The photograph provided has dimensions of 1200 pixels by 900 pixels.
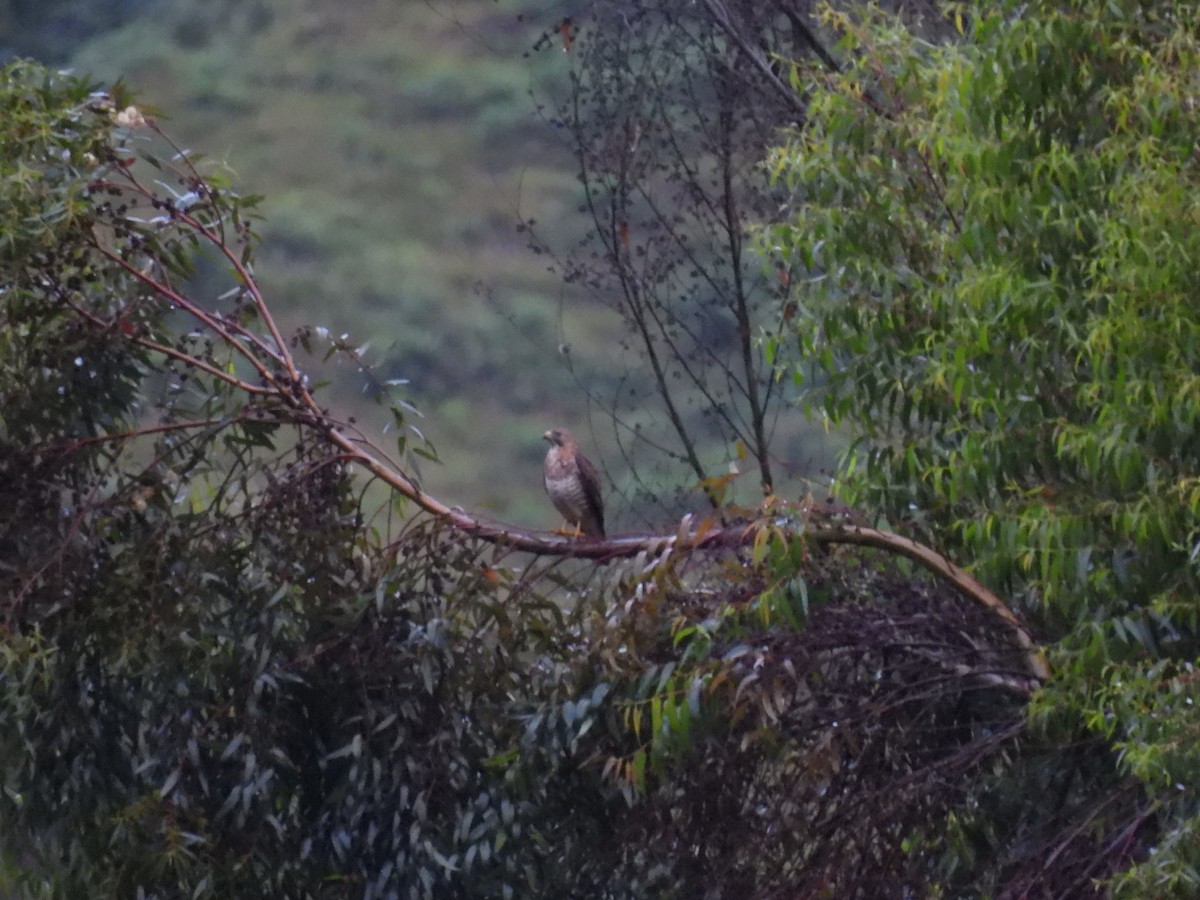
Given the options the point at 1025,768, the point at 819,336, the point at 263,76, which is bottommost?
the point at 1025,768

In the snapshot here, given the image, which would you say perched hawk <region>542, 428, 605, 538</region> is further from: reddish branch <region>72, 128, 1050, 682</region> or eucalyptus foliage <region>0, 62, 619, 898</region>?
eucalyptus foliage <region>0, 62, 619, 898</region>

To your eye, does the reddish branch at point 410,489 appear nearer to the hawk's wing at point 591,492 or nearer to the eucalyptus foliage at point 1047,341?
the eucalyptus foliage at point 1047,341

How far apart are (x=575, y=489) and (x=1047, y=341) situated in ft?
10.9

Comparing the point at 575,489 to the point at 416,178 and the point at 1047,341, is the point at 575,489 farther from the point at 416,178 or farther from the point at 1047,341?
the point at 416,178

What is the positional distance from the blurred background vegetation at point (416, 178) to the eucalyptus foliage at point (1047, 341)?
5406 millimetres

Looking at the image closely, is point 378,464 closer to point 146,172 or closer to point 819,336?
point 819,336

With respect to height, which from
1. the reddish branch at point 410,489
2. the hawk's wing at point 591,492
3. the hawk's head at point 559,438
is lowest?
the hawk's wing at point 591,492

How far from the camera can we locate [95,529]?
4.04 m

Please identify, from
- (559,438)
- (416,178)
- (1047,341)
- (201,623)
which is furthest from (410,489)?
(416,178)

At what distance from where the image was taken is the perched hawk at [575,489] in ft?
20.6

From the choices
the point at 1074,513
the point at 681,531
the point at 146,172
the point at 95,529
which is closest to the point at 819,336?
the point at 681,531

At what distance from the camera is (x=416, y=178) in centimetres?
1070

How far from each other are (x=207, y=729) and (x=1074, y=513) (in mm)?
2111

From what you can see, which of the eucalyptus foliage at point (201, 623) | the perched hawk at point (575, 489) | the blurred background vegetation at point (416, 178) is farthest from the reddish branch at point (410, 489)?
the blurred background vegetation at point (416, 178)
